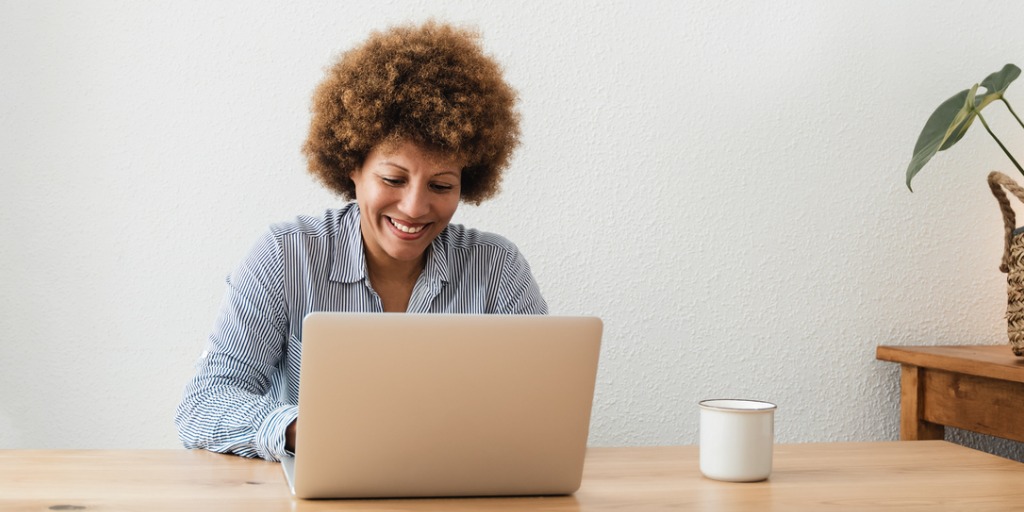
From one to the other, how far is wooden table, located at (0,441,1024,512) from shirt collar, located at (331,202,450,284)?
47 cm

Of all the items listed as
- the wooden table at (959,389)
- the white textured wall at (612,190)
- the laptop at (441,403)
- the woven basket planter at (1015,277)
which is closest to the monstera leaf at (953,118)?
the woven basket planter at (1015,277)

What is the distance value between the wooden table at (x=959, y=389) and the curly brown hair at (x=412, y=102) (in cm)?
104

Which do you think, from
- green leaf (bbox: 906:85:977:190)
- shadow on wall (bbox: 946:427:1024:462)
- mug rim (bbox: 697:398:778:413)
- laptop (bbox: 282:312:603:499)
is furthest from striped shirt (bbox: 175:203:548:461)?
shadow on wall (bbox: 946:427:1024:462)

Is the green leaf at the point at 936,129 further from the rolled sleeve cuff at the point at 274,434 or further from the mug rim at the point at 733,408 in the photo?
the rolled sleeve cuff at the point at 274,434

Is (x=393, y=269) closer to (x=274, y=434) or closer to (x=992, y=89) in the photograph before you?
(x=274, y=434)

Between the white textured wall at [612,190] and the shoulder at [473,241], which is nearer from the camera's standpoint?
the shoulder at [473,241]

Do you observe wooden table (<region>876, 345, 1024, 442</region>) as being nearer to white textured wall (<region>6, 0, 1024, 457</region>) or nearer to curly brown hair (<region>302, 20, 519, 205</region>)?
white textured wall (<region>6, 0, 1024, 457</region>)

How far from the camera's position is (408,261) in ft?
5.58

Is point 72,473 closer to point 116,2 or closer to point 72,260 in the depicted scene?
point 72,260

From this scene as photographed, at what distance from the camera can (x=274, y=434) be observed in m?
1.18

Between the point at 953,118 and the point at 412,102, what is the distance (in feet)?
3.61

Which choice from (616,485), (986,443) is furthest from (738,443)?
(986,443)

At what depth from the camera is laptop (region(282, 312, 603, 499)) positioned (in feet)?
3.08

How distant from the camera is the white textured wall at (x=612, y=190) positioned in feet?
6.49
